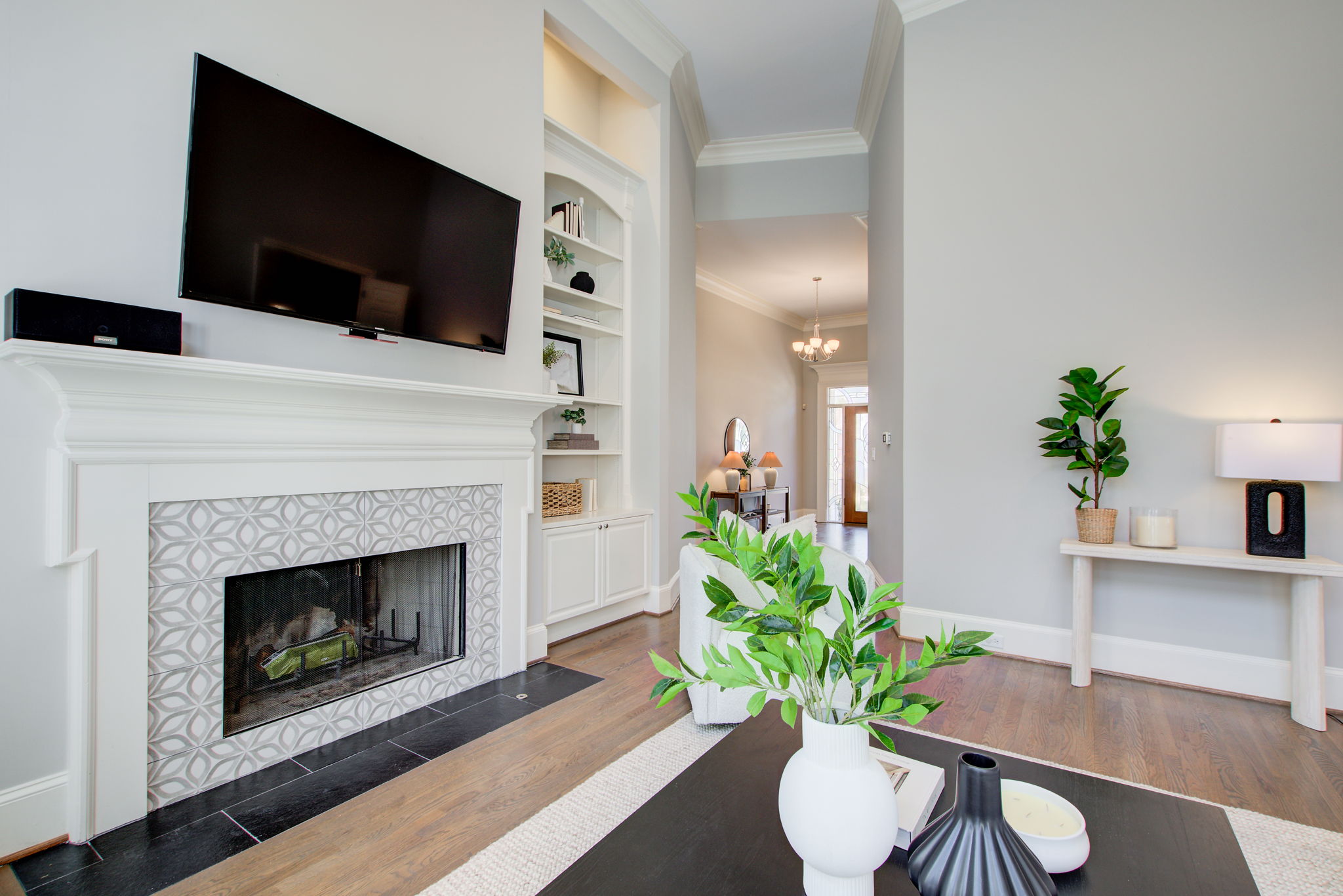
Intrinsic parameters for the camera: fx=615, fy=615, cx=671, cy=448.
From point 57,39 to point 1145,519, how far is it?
4241 millimetres

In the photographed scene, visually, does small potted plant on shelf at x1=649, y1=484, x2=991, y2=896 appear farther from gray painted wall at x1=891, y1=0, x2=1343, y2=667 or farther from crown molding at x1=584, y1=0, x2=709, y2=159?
crown molding at x1=584, y1=0, x2=709, y2=159

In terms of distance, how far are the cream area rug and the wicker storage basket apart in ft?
5.66

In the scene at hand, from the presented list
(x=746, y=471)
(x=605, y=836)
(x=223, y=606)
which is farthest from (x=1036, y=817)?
(x=746, y=471)

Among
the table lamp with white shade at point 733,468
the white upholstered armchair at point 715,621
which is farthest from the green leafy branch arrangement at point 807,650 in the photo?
the table lamp with white shade at point 733,468

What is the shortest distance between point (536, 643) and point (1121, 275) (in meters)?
3.45

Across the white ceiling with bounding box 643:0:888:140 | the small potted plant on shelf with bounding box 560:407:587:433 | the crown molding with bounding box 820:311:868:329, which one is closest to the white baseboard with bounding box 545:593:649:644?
the small potted plant on shelf with bounding box 560:407:587:433

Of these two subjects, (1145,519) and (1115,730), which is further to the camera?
(1145,519)

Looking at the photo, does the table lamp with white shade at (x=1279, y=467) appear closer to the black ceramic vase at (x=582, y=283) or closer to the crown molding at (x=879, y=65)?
the crown molding at (x=879, y=65)

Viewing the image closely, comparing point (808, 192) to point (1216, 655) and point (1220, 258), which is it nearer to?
point (1220, 258)

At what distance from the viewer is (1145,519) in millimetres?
2799

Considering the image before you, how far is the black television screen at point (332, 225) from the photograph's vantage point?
6.08 ft

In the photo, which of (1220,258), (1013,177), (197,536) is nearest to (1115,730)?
(1220,258)

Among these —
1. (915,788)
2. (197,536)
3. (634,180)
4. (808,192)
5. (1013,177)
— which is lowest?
(915,788)

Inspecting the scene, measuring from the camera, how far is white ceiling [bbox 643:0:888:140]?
12.1 ft
